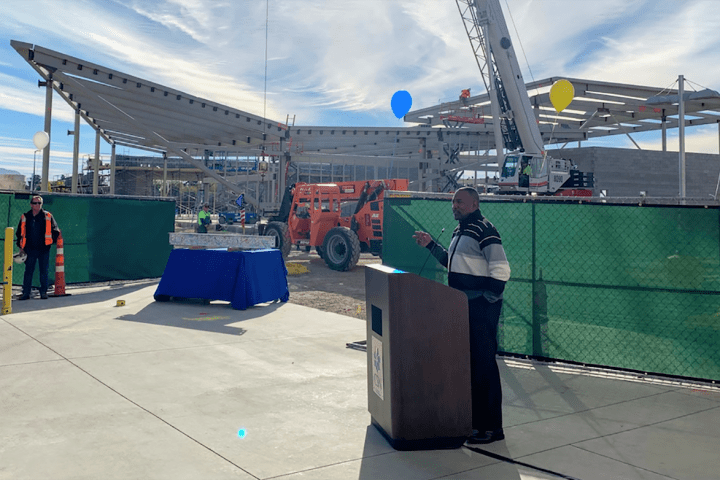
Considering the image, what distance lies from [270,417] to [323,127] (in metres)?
32.9

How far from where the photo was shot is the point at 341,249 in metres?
17.4

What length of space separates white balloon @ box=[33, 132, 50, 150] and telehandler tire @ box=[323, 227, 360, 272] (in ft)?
31.9

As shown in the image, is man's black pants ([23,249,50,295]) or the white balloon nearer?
man's black pants ([23,249,50,295])

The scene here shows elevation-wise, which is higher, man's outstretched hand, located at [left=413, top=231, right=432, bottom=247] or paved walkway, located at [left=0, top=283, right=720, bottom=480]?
man's outstretched hand, located at [left=413, top=231, right=432, bottom=247]

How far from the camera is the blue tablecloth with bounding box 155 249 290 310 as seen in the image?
400 inches

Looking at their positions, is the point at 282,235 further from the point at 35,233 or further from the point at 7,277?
the point at 7,277

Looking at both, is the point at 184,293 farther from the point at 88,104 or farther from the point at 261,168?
the point at 261,168

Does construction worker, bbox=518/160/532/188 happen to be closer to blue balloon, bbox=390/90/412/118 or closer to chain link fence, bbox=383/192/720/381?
blue balloon, bbox=390/90/412/118

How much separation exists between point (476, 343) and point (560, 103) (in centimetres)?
1937

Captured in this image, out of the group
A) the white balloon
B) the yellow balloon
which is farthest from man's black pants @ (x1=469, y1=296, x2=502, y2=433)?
the yellow balloon

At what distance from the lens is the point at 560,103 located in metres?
21.9

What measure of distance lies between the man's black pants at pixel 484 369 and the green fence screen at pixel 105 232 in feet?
32.8

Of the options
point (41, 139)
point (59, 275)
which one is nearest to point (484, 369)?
point (59, 275)

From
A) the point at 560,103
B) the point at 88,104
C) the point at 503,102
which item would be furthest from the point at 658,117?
the point at 88,104
